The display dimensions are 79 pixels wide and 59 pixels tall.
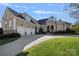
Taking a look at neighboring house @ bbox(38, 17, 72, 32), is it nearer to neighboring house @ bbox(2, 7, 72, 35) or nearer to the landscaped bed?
neighboring house @ bbox(2, 7, 72, 35)

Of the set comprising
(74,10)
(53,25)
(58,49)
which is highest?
(74,10)

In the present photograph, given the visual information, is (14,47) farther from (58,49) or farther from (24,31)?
(58,49)

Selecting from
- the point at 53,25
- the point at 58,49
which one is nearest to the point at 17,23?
the point at 53,25

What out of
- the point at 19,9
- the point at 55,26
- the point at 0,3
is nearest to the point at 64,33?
the point at 55,26

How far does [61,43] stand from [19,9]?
684 millimetres

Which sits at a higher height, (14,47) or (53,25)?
(53,25)

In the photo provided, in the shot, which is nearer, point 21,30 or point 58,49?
point 58,49

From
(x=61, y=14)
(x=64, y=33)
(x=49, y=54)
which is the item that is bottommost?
(x=49, y=54)

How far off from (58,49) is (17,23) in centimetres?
64

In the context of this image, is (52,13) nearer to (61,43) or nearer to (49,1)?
(49,1)

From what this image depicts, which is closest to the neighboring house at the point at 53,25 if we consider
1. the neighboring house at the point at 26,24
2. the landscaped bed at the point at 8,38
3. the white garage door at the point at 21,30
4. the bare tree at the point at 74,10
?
the neighboring house at the point at 26,24

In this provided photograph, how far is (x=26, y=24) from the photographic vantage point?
351 cm

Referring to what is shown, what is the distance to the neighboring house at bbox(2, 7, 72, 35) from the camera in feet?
11.3

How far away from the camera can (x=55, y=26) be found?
3529 mm
